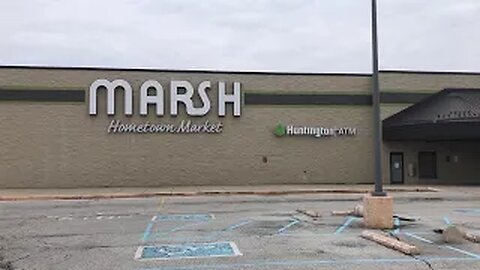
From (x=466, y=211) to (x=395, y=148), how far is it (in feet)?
52.6

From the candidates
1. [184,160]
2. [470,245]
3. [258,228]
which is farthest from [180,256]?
[184,160]

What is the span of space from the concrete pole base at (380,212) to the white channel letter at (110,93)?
801 inches

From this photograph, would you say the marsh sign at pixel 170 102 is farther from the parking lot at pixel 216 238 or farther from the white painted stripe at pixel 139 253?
the white painted stripe at pixel 139 253

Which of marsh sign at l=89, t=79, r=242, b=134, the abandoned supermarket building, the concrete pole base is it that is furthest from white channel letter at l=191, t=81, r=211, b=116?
the concrete pole base

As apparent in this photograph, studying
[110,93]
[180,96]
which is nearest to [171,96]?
[180,96]

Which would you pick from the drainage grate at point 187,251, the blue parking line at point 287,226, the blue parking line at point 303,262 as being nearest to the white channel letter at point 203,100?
the blue parking line at point 287,226

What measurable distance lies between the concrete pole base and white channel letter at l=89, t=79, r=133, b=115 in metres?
20.4

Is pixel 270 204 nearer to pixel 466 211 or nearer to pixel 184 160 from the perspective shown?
pixel 466 211

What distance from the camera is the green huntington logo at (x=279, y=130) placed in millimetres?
32875

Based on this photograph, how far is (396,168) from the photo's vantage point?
34.3 meters

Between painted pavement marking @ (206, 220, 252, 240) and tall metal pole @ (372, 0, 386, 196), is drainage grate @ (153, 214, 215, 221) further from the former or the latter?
tall metal pole @ (372, 0, 386, 196)

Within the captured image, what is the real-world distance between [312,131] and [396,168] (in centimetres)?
555

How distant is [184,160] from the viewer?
3219 centimetres

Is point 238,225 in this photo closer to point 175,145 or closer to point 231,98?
point 175,145
